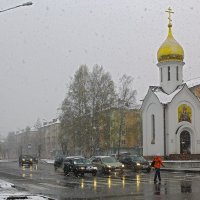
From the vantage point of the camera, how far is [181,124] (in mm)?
54375

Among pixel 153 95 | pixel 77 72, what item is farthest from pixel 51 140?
pixel 153 95

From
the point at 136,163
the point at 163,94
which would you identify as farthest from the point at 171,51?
the point at 136,163

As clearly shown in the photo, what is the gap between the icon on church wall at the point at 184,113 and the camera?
180ft

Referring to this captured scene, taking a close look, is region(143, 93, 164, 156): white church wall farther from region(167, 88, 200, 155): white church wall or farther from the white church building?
region(167, 88, 200, 155): white church wall

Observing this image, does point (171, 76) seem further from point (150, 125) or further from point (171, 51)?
point (150, 125)

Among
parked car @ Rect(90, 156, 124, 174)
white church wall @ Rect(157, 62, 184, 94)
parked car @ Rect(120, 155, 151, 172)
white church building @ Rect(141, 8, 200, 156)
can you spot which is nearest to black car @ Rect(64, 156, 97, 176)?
parked car @ Rect(90, 156, 124, 174)

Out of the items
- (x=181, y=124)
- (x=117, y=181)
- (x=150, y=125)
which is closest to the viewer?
(x=117, y=181)

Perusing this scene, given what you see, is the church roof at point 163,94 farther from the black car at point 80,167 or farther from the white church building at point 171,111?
the black car at point 80,167

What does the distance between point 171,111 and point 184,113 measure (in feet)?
5.50

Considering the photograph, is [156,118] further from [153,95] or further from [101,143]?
[101,143]

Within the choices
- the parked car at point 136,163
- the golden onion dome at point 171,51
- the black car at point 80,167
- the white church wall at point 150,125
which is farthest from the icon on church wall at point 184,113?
the black car at point 80,167

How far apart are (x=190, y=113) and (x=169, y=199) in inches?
1572

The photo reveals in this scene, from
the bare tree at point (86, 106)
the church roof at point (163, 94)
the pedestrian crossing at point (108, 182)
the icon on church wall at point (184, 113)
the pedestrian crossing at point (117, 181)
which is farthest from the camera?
the bare tree at point (86, 106)

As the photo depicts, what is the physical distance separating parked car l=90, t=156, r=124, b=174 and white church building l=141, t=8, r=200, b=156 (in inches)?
692
